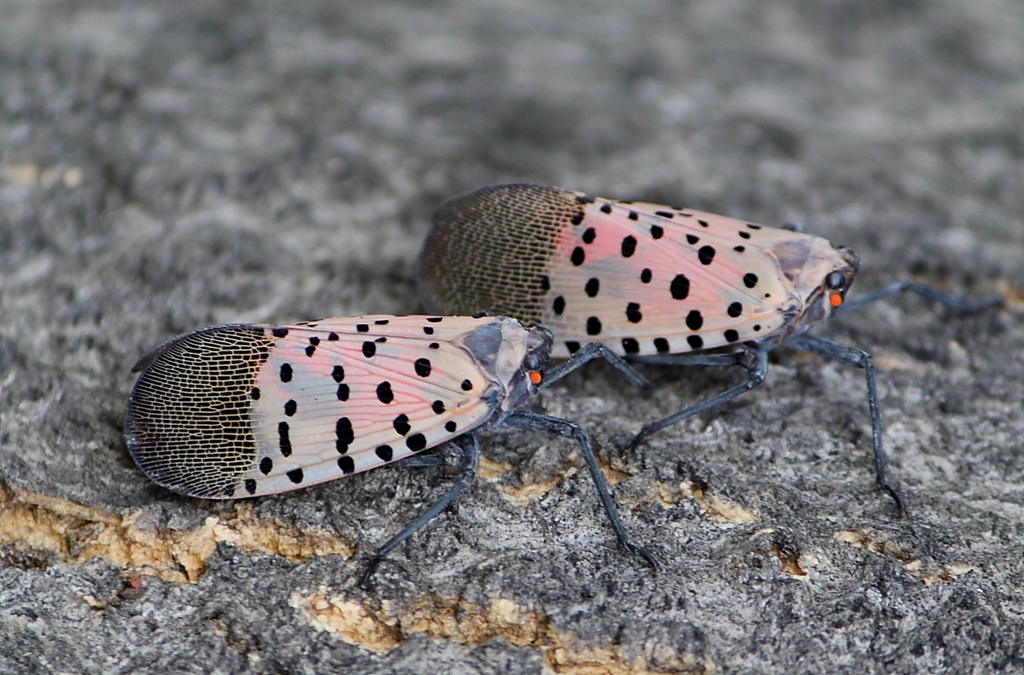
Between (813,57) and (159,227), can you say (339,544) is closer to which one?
(159,227)


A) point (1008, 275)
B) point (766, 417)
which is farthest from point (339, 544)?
point (1008, 275)

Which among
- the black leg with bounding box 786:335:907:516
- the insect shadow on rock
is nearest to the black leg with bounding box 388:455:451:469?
the insect shadow on rock

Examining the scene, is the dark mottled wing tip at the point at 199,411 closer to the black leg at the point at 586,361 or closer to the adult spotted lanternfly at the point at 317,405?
the adult spotted lanternfly at the point at 317,405

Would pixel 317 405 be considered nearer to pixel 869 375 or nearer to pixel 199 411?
pixel 199 411

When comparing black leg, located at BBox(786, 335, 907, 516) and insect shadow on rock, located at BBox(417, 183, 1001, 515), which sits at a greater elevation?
insect shadow on rock, located at BBox(417, 183, 1001, 515)

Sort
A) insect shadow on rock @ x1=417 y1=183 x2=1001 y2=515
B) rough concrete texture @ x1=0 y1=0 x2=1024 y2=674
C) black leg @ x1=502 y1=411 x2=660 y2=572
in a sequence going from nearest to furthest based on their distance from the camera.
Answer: rough concrete texture @ x1=0 y1=0 x2=1024 y2=674 → black leg @ x1=502 y1=411 x2=660 y2=572 → insect shadow on rock @ x1=417 y1=183 x2=1001 y2=515

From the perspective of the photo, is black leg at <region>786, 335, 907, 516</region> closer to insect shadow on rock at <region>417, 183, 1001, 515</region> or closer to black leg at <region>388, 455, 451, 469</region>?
insect shadow on rock at <region>417, 183, 1001, 515</region>

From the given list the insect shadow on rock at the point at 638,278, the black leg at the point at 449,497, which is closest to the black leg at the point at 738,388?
the insect shadow on rock at the point at 638,278
